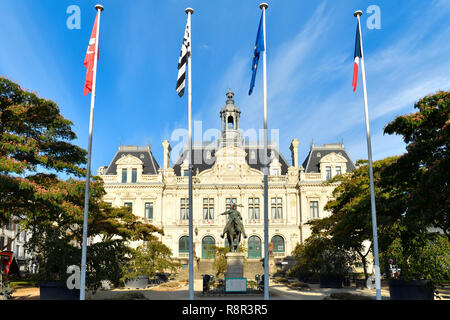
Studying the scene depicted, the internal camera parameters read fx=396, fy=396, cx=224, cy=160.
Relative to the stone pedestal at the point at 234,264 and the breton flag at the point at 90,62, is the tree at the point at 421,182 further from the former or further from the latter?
the breton flag at the point at 90,62

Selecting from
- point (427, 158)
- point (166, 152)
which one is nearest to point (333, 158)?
point (166, 152)

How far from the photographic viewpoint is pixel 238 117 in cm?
5800

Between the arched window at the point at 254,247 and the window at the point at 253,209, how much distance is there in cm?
276

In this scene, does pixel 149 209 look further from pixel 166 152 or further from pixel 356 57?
pixel 356 57

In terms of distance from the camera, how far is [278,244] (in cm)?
5206

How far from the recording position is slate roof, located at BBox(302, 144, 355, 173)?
179 ft

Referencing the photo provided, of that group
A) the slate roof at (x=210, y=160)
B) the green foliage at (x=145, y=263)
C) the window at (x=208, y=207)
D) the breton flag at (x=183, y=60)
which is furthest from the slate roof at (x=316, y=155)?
the breton flag at (x=183, y=60)

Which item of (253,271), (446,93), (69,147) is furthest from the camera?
(253,271)

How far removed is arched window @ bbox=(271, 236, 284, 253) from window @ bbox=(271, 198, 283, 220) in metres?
2.82

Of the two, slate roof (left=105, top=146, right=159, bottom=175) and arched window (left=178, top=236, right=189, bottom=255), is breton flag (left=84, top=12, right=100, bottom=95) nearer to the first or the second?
arched window (left=178, top=236, right=189, bottom=255)

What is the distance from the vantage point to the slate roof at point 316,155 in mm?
54656
